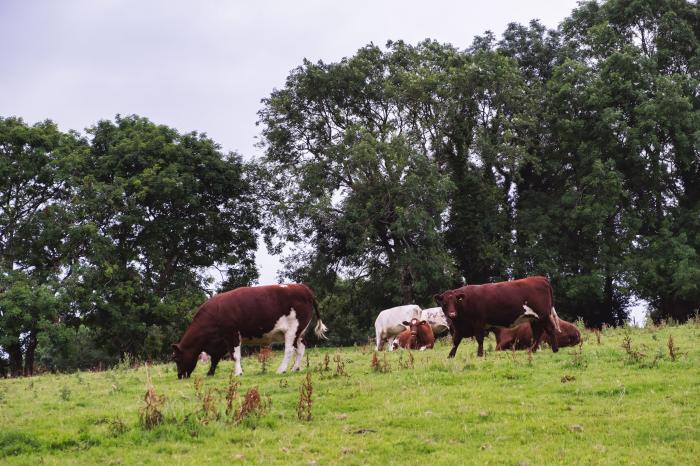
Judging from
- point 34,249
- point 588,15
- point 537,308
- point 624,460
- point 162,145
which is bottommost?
point 624,460

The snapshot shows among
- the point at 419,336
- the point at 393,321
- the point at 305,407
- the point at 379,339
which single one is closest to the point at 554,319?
the point at 419,336

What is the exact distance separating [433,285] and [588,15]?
19189 millimetres

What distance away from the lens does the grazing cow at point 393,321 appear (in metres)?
27.2

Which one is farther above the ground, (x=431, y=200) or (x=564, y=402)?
(x=431, y=200)

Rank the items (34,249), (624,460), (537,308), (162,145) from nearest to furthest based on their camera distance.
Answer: (624,460)
(537,308)
(34,249)
(162,145)

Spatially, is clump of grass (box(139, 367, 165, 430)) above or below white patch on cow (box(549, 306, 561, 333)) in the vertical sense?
below

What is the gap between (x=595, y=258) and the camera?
3759 centimetres

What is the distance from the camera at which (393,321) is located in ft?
89.6

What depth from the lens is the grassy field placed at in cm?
896

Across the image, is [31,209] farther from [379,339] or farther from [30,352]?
[379,339]

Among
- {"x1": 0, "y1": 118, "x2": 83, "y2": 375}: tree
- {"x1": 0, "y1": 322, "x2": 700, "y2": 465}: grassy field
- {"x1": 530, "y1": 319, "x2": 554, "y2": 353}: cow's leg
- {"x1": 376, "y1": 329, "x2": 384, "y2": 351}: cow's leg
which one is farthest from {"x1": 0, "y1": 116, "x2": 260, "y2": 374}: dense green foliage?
{"x1": 530, "y1": 319, "x2": 554, "y2": 353}: cow's leg

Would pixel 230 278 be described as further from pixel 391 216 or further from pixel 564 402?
pixel 564 402

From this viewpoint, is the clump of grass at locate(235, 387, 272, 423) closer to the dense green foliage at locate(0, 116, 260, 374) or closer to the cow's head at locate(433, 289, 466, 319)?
the cow's head at locate(433, 289, 466, 319)

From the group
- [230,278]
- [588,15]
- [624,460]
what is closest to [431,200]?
[230,278]
